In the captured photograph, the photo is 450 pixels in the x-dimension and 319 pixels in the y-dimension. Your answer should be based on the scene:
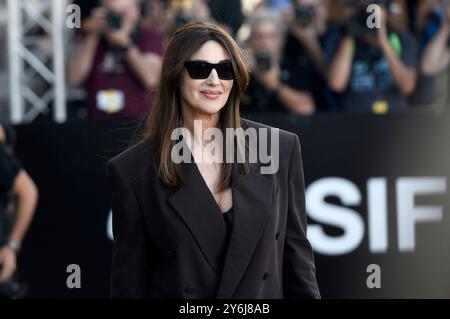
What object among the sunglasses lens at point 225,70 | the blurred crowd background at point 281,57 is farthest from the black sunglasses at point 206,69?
the blurred crowd background at point 281,57

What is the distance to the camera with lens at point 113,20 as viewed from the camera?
7031 millimetres

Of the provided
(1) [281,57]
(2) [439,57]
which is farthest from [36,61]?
(2) [439,57]

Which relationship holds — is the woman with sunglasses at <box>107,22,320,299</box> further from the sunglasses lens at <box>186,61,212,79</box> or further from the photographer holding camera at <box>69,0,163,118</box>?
the photographer holding camera at <box>69,0,163,118</box>

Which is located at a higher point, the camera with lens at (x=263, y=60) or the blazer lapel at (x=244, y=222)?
the camera with lens at (x=263, y=60)

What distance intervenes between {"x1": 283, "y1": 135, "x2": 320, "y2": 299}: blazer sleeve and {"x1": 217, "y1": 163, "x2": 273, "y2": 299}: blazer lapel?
14 cm

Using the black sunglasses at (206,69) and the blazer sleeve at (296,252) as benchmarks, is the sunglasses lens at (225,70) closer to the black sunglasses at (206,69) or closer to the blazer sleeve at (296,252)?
the black sunglasses at (206,69)

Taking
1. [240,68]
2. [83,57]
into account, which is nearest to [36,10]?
[83,57]

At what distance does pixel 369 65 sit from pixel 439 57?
0.54 meters

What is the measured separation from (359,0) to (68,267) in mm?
2730

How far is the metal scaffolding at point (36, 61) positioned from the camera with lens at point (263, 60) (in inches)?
54.8

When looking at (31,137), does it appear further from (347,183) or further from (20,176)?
(347,183)

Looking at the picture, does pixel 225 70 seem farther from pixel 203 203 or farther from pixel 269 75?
pixel 269 75

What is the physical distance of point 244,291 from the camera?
3.32 metres

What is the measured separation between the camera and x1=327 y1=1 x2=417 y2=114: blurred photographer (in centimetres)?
706
